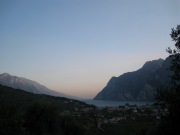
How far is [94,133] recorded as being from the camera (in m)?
88.9

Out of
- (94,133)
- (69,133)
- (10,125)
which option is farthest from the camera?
(94,133)

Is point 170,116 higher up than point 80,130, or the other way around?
point 170,116

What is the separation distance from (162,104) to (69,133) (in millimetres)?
50623

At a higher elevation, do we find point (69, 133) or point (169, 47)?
point (169, 47)

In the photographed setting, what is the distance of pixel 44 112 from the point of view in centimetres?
5891

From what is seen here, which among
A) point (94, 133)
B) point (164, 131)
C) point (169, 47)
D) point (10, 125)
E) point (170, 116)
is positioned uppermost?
point (169, 47)

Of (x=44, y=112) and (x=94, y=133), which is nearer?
(x=44, y=112)

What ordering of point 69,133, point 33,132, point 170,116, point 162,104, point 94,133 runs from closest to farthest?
point 170,116 < point 162,104 < point 33,132 < point 69,133 < point 94,133

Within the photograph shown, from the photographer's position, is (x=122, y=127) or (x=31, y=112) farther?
(x=122, y=127)

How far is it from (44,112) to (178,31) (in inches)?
1720

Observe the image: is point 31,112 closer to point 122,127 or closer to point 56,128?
point 56,128

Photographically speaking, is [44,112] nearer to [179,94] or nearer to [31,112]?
[31,112]

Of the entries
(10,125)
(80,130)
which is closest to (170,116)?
Result: (10,125)

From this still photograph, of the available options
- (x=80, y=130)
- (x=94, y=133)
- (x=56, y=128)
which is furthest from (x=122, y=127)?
(x=56, y=128)
